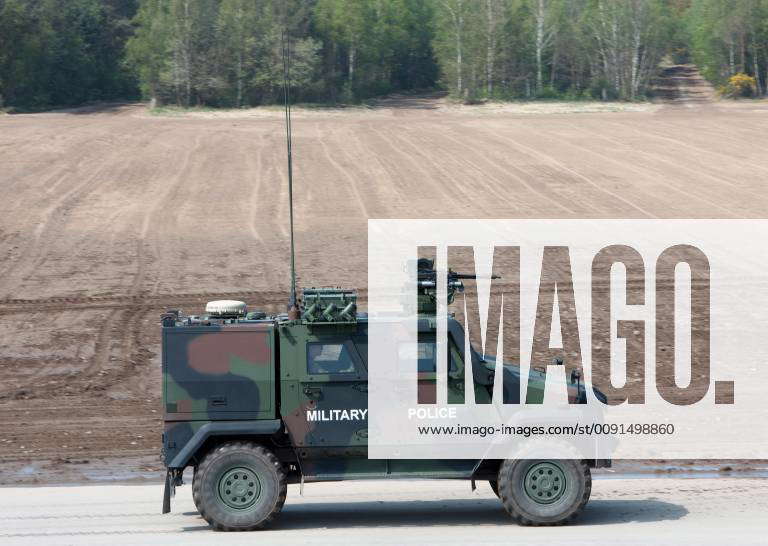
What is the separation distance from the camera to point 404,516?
36.6 ft

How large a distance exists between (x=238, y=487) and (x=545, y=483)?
2.85 metres

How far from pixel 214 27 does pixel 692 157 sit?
2672 centimetres

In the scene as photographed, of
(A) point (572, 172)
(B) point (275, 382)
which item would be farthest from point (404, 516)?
(A) point (572, 172)

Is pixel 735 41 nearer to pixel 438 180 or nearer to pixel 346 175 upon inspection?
pixel 438 180

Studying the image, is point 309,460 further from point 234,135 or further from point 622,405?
point 234,135

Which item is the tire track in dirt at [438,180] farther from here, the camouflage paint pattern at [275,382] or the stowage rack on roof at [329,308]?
the camouflage paint pattern at [275,382]

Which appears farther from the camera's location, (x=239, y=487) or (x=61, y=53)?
(x=61, y=53)

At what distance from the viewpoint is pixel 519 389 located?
10531 millimetres

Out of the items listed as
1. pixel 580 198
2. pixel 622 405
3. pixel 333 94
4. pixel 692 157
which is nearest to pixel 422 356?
pixel 622 405

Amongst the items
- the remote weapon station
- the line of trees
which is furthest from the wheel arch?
the line of trees

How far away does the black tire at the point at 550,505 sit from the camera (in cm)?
1025

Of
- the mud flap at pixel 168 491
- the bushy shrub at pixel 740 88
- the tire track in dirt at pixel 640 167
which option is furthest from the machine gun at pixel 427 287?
the bushy shrub at pixel 740 88

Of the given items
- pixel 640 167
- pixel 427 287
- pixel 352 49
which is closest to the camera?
pixel 427 287

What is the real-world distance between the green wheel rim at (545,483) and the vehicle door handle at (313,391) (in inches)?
81.6
